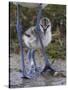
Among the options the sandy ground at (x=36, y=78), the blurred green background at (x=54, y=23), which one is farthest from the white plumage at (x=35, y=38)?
the sandy ground at (x=36, y=78)

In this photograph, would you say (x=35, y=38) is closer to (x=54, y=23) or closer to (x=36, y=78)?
(x=54, y=23)

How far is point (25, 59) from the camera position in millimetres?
2184

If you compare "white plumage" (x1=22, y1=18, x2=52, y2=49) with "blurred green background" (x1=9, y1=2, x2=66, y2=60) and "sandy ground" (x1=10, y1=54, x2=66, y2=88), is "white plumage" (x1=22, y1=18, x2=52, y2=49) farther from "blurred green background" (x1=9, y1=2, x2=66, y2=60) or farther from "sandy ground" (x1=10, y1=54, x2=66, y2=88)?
"sandy ground" (x1=10, y1=54, x2=66, y2=88)

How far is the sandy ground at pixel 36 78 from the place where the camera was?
2.15 m

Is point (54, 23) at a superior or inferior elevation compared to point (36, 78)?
superior

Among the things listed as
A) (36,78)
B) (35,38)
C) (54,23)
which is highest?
(54,23)

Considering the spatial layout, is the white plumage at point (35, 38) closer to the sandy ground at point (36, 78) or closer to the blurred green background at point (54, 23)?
the blurred green background at point (54, 23)

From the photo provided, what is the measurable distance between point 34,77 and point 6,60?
0.32 m

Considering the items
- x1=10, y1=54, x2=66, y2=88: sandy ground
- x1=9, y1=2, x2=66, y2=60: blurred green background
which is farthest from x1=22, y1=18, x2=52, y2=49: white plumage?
x1=10, y1=54, x2=66, y2=88: sandy ground

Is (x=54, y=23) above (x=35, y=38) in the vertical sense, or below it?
above

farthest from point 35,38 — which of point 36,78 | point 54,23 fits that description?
point 36,78

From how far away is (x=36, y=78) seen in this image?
2199 mm

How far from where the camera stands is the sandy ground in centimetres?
215

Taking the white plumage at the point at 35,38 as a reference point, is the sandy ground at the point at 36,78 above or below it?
below
